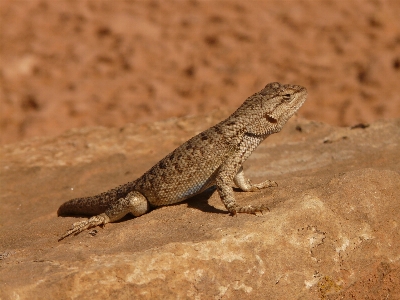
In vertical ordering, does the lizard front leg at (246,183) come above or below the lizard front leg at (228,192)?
below

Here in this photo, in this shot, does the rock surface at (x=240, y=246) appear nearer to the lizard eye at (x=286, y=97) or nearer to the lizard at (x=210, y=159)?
the lizard at (x=210, y=159)

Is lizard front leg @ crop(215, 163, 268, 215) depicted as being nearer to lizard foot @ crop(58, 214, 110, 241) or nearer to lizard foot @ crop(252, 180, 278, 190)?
lizard foot @ crop(252, 180, 278, 190)

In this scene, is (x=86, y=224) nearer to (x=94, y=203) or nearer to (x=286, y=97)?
(x=94, y=203)

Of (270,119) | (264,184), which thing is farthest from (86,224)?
(270,119)

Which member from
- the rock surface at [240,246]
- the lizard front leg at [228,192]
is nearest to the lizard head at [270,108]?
the lizard front leg at [228,192]

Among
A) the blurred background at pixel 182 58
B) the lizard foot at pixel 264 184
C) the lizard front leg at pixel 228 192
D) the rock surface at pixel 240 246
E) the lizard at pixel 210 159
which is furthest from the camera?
the blurred background at pixel 182 58

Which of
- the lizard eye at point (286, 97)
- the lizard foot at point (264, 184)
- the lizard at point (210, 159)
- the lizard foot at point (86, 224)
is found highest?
the lizard eye at point (286, 97)

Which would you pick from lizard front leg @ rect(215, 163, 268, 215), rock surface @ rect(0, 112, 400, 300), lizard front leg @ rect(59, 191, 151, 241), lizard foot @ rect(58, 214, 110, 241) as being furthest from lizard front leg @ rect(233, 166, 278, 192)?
lizard foot @ rect(58, 214, 110, 241)

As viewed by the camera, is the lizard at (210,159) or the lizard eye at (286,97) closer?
the lizard at (210,159)
